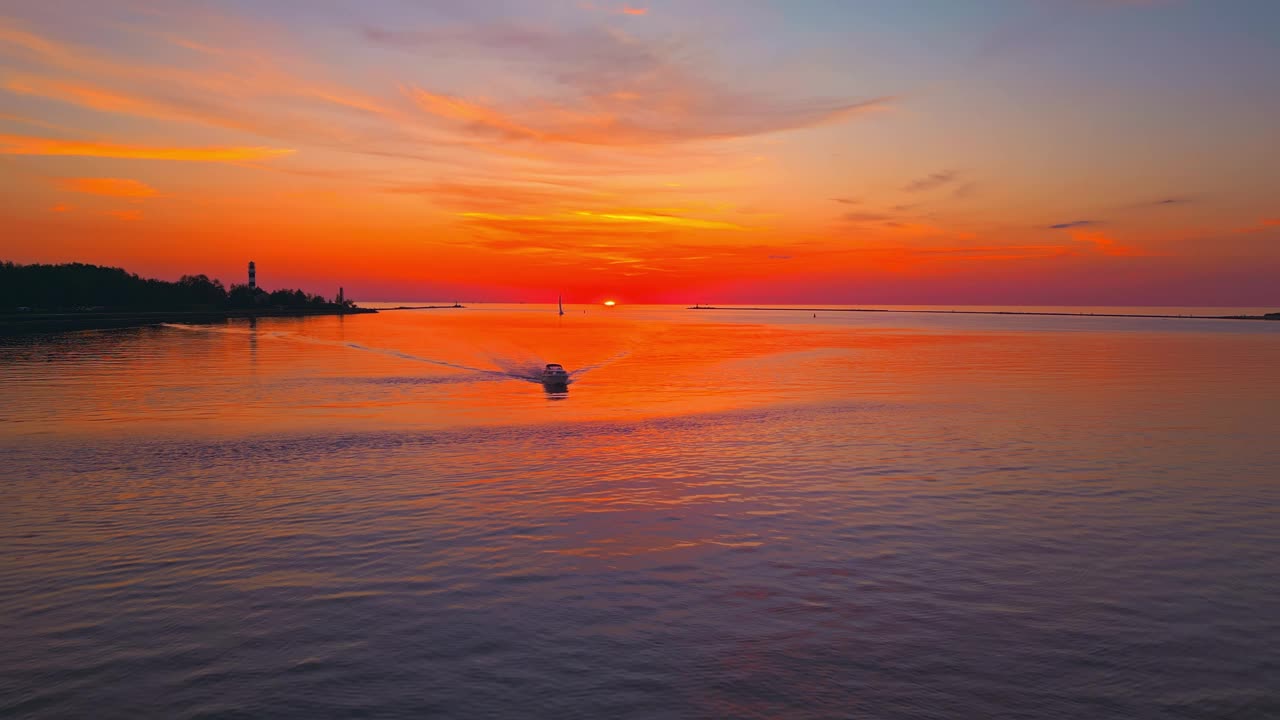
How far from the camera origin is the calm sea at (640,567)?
1013 centimetres

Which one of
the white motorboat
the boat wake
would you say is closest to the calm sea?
the white motorboat

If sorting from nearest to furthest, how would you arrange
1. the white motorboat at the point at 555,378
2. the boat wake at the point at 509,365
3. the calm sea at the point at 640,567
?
the calm sea at the point at 640,567
the white motorboat at the point at 555,378
the boat wake at the point at 509,365

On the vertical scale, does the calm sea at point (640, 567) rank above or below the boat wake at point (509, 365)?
below

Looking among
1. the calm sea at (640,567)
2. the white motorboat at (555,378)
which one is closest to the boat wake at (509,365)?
the white motorboat at (555,378)

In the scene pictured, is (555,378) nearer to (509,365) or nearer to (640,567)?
(509,365)

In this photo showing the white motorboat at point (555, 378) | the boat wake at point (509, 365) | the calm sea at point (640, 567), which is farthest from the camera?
the boat wake at point (509, 365)

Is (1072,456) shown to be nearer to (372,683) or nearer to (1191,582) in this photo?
(1191,582)

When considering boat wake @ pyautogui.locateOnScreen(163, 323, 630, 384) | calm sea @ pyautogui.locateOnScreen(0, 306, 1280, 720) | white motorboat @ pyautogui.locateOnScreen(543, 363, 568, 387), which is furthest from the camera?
boat wake @ pyautogui.locateOnScreen(163, 323, 630, 384)

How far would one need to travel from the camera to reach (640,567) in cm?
1488

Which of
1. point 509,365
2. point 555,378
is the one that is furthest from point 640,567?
point 509,365

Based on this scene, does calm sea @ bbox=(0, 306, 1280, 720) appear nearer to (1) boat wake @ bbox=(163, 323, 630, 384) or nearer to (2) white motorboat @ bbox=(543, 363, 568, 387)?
→ (2) white motorboat @ bbox=(543, 363, 568, 387)

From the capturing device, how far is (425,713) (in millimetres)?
9500

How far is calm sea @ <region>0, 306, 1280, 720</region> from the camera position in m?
10.1

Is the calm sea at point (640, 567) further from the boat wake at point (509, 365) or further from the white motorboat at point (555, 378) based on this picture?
the boat wake at point (509, 365)
